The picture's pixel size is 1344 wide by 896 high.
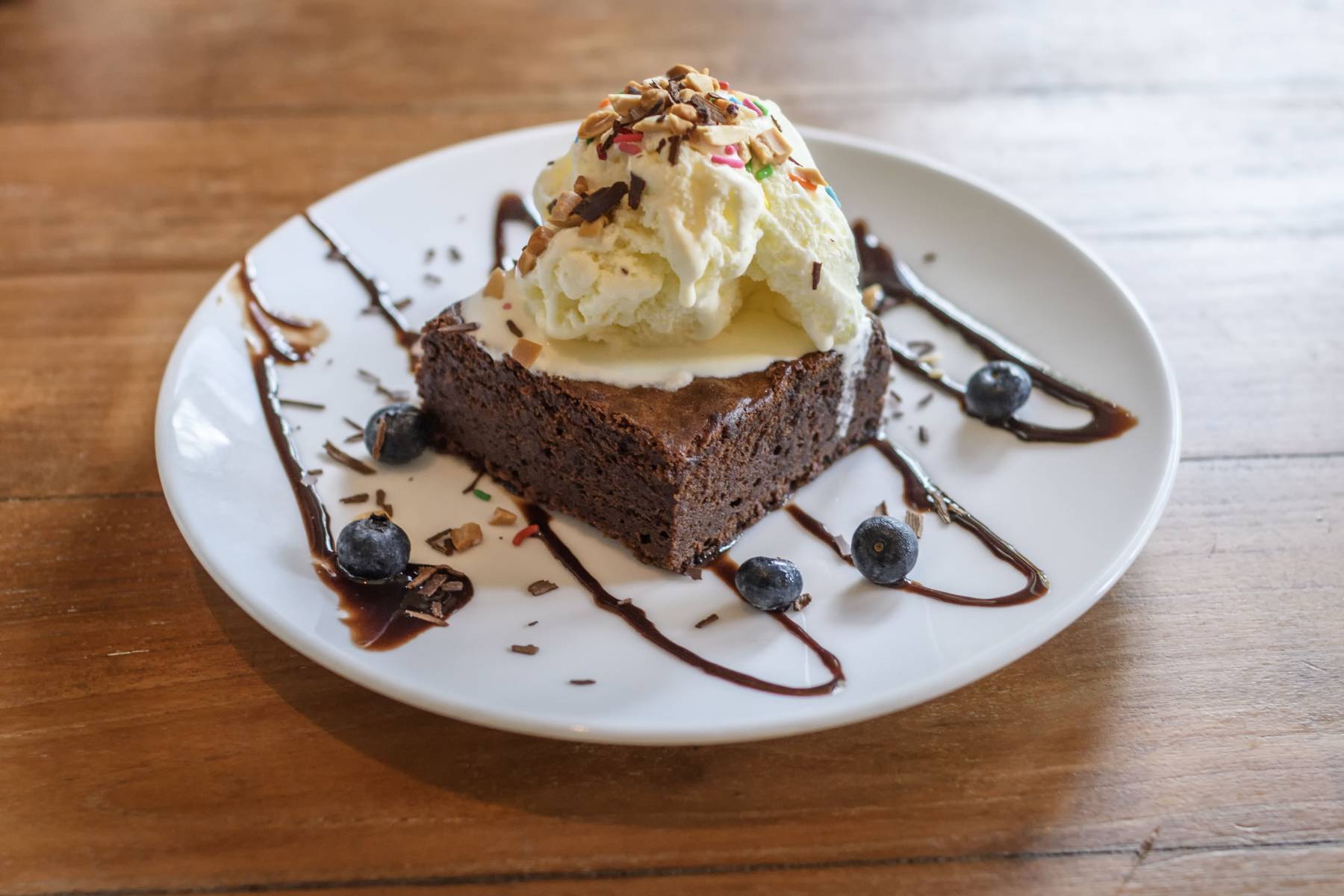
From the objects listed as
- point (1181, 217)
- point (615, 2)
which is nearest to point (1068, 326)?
point (1181, 217)

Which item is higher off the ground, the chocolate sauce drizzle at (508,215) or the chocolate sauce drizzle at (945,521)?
the chocolate sauce drizzle at (945,521)

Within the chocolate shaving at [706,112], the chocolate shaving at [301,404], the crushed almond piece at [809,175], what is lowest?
the chocolate shaving at [301,404]

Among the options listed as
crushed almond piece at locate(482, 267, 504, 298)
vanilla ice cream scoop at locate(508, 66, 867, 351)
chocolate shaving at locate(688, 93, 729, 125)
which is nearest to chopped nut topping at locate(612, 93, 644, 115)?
vanilla ice cream scoop at locate(508, 66, 867, 351)

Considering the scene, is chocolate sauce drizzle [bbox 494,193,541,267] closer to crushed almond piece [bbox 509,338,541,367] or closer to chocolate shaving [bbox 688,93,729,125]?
crushed almond piece [bbox 509,338,541,367]

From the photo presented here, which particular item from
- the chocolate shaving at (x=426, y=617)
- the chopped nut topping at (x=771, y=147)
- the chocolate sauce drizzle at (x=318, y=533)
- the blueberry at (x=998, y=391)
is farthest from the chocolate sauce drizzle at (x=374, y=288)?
the blueberry at (x=998, y=391)

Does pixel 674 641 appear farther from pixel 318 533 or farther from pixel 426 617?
pixel 318 533

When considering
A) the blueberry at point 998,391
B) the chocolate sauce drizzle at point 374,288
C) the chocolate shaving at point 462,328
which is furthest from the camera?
the chocolate sauce drizzle at point 374,288

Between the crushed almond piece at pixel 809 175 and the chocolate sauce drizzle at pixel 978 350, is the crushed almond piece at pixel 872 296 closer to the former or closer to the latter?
the chocolate sauce drizzle at pixel 978 350
